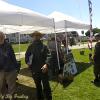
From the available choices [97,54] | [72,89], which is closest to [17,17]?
[72,89]

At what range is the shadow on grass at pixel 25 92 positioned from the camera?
29.3ft

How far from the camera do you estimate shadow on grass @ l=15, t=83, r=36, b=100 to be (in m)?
8.94

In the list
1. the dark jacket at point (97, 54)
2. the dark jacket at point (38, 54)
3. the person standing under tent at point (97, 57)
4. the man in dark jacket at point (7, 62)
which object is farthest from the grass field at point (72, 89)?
the man in dark jacket at point (7, 62)

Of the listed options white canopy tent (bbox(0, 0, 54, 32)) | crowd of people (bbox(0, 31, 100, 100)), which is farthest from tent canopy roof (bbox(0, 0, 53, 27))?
crowd of people (bbox(0, 31, 100, 100))

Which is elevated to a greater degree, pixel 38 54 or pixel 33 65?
pixel 38 54

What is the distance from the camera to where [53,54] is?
45.3ft

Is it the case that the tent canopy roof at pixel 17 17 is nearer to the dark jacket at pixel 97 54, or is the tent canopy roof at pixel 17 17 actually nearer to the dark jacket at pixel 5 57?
the dark jacket at pixel 5 57

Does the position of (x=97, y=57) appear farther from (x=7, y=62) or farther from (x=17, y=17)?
(x=7, y=62)

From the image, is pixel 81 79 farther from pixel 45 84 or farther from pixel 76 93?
pixel 45 84

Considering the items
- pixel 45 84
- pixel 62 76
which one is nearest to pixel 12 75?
pixel 45 84

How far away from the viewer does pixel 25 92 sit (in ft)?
31.6

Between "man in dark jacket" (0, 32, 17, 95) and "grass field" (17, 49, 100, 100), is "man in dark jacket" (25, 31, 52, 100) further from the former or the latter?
"grass field" (17, 49, 100, 100)

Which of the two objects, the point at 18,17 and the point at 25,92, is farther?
the point at 25,92

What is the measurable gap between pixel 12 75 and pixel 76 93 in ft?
9.68
